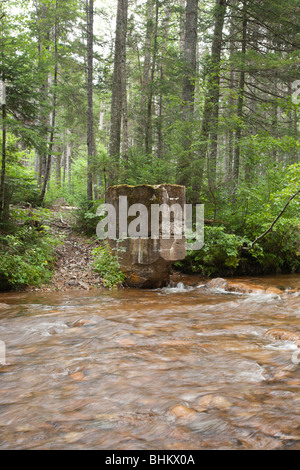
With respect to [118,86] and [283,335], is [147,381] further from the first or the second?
[118,86]

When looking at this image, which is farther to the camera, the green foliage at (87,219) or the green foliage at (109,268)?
the green foliage at (87,219)

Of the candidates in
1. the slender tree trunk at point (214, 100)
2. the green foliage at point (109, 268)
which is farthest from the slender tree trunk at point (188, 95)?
the green foliage at point (109, 268)

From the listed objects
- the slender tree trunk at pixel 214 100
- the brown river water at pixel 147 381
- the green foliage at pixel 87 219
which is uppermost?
the slender tree trunk at pixel 214 100

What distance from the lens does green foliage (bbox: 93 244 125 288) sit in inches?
299

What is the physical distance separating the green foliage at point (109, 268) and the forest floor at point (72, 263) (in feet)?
0.56

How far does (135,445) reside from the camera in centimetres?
177

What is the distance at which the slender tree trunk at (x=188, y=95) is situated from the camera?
926cm

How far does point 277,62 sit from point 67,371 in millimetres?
10745

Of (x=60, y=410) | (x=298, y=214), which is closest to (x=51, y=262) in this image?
(x=60, y=410)

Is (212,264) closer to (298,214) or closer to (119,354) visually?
(298,214)

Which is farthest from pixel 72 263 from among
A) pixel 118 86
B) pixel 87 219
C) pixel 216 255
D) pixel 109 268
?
pixel 118 86

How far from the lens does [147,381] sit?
8.44 feet

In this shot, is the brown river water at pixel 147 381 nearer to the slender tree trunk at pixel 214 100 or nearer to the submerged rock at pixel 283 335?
the submerged rock at pixel 283 335

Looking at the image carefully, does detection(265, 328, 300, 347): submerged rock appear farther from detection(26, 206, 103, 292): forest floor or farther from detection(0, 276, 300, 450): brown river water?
detection(26, 206, 103, 292): forest floor
